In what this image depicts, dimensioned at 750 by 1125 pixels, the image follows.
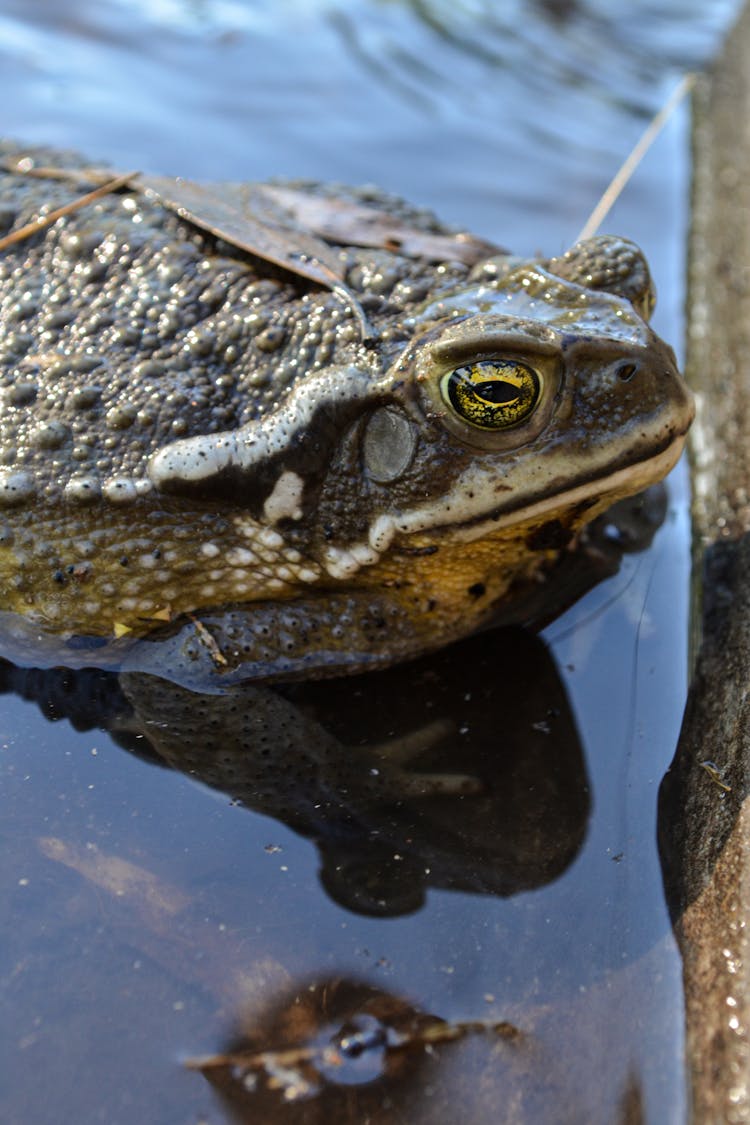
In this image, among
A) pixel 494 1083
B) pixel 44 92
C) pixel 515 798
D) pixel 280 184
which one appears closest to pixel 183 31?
pixel 44 92

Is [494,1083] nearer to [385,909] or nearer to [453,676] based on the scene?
[385,909]

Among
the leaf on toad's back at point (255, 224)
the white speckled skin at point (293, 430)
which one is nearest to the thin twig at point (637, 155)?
the leaf on toad's back at point (255, 224)

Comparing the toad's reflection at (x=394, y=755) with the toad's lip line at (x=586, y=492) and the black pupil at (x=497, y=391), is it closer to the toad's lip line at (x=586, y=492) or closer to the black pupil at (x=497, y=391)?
the toad's lip line at (x=586, y=492)

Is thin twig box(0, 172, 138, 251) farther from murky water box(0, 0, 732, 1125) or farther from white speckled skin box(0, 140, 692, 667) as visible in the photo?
murky water box(0, 0, 732, 1125)

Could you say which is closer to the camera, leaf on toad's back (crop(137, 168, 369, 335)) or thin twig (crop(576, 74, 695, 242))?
leaf on toad's back (crop(137, 168, 369, 335))

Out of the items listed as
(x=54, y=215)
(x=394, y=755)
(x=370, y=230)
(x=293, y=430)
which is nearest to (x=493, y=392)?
(x=293, y=430)

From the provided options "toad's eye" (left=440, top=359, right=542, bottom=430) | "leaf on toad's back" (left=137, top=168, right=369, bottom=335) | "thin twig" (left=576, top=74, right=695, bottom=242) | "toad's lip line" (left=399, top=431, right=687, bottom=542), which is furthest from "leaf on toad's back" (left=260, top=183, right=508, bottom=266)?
"thin twig" (left=576, top=74, right=695, bottom=242)

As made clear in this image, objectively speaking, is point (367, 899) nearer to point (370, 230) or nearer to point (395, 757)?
point (395, 757)

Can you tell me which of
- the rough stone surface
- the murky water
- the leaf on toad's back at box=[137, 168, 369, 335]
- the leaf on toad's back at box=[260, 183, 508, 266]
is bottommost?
the murky water
